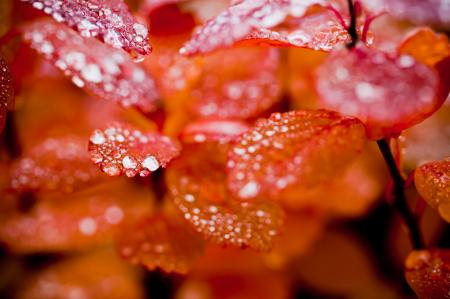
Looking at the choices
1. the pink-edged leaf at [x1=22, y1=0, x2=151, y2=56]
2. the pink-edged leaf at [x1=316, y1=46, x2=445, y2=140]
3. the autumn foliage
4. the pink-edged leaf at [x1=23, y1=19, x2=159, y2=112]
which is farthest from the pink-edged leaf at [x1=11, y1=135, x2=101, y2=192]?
the pink-edged leaf at [x1=316, y1=46, x2=445, y2=140]

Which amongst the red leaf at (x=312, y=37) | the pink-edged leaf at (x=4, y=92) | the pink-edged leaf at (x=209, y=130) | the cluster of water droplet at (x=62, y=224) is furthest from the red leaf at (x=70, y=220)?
the red leaf at (x=312, y=37)

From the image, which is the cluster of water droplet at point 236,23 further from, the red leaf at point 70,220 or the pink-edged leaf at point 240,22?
the red leaf at point 70,220

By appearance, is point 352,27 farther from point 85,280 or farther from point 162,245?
point 85,280

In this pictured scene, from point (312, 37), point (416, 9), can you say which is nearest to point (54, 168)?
point (312, 37)

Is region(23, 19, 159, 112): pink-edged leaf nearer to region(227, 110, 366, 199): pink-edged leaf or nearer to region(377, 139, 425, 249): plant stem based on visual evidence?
region(227, 110, 366, 199): pink-edged leaf

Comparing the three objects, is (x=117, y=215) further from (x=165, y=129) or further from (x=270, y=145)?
(x=270, y=145)

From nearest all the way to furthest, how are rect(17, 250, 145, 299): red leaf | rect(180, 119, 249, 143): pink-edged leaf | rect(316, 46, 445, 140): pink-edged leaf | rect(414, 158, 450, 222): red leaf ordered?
Result: 1. rect(316, 46, 445, 140): pink-edged leaf
2. rect(414, 158, 450, 222): red leaf
3. rect(180, 119, 249, 143): pink-edged leaf
4. rect(17, 250, 145, 299): red leaf

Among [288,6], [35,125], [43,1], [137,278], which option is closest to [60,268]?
[137,278]

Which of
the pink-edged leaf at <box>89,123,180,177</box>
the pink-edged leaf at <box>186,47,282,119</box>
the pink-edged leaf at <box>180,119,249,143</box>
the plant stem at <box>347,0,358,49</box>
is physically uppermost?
the plant stem at <box>347,0,358,49</box>
